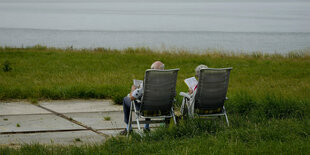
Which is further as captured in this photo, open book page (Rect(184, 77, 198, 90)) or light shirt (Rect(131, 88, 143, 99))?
open book page (Rect(184, 77, 198, 90))

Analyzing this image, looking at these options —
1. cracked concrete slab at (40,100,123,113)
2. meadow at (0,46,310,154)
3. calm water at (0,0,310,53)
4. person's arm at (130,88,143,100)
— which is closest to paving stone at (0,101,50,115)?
cracked concrete slab at (40,100,123,113)

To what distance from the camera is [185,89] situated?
1123 centimetres

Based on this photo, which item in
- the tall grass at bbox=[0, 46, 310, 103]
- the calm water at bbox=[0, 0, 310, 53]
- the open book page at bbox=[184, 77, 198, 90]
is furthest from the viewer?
the calm water at bbox=[0, 0, 310, 53]

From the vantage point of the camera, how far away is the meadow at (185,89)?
6.20 meters

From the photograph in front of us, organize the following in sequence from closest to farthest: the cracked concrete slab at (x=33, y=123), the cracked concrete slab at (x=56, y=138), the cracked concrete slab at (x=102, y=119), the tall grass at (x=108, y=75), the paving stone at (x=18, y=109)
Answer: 1. the cracked concrete slab at (x=56, y=138)
2. the cracked concrete slab at (x=33, y=123)
3. the cracked concrete slab at (x=102, y=119)
4. the paving stone at (x=18, y=109)
5. the tall grass at (x=108, y=75)

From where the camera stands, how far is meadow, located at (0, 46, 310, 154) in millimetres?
6199

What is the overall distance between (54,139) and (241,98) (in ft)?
12.2

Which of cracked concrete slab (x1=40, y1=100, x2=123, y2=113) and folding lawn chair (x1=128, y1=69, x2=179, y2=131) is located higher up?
folding lawn chair (x1=128, y1=69, x2=179, y2=131)

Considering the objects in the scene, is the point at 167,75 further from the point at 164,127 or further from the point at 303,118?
the point at 303,118

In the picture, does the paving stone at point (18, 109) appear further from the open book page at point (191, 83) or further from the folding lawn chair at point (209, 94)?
the folding lawn chair at point (209, 94)

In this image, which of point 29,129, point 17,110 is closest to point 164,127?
point 29,129

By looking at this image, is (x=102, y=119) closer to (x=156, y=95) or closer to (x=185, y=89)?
(x=156, y=95)

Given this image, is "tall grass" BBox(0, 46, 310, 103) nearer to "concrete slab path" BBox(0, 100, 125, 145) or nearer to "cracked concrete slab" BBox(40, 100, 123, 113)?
"cracked concrete slab" BBox(40, 100, 123, 113)

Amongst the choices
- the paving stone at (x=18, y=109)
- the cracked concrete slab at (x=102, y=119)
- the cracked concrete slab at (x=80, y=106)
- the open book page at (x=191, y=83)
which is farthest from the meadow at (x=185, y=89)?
the cracked concrete slab at (x=102, y=119)
